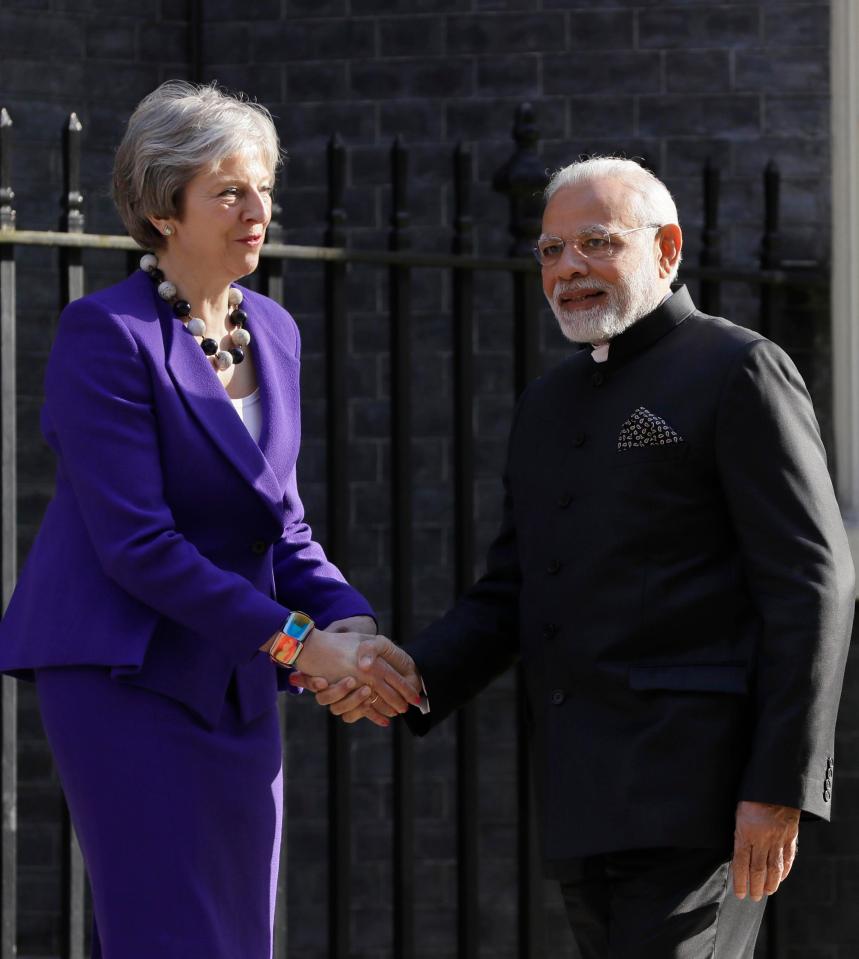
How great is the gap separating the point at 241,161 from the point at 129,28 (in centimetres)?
410

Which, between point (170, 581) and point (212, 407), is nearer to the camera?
point (170, 581)

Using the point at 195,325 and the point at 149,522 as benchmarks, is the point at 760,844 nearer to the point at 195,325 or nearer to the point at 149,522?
the point at 149,522

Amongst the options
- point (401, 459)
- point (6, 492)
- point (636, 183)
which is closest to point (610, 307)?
point (636, 183)

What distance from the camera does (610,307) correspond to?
3.16 m

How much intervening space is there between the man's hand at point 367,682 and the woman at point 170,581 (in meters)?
0.03

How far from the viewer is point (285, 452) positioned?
130 inches

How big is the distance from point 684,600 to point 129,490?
95cm

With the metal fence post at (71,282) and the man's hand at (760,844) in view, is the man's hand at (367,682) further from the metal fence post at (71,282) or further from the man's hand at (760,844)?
the metal fence post at (71,282)

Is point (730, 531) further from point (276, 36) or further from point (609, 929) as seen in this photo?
point (276, 36)

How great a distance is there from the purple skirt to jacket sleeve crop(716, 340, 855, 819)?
0.92 metres

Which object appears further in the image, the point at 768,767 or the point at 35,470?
the point at 35,470

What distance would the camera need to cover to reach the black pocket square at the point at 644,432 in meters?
3.04

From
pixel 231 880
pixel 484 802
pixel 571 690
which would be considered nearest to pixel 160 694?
pixel 231 880

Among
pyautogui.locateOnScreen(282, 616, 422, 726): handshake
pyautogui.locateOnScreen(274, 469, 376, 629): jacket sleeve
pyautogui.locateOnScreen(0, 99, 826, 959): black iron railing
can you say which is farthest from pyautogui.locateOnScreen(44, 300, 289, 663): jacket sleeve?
pyautogui.locateOnScreen(0, 99, 826, 959): black iron railing
